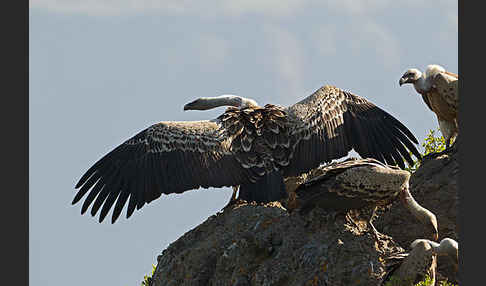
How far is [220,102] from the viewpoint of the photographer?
52.9 ft

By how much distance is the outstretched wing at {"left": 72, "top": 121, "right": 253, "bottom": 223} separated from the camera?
46.5 ft

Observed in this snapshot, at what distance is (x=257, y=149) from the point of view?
46.1 feet

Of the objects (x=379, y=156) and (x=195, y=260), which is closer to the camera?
(x=195, y=260)

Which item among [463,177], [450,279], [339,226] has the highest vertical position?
[463,177]

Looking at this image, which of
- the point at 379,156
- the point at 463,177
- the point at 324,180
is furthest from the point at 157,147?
the point at 463,177

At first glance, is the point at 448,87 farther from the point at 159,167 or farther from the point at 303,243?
the point at 303,243

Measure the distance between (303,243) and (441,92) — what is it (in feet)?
15.5

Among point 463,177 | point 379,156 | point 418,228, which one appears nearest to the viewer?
→ point 463,177

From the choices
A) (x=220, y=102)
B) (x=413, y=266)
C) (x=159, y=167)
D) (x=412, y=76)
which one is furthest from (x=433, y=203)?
(x=220, y=102)

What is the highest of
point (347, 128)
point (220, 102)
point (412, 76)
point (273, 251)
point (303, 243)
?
point (412, 76)

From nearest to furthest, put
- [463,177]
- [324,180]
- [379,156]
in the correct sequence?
[463,177] < [324,180] < [379,156]

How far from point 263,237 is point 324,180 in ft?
4.00

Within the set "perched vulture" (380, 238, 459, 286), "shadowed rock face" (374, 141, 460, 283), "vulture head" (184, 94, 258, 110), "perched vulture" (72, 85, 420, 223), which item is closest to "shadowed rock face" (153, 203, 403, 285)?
"perched vulture" (380, 238, 459, 286)

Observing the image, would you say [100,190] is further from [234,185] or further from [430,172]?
[430,172]
